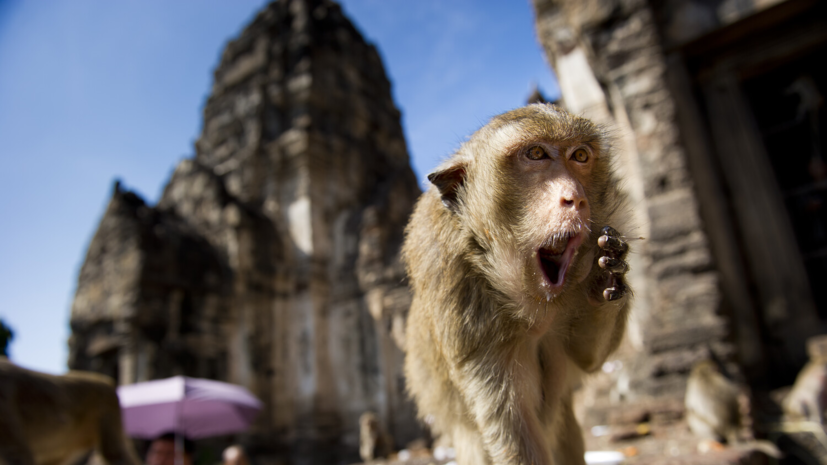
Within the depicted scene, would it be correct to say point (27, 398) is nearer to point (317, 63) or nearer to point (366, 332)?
point (366, 332)

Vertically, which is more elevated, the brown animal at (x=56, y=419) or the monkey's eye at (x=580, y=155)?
the monkey's eye at (x=580, y=155)

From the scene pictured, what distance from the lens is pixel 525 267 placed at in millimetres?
1652

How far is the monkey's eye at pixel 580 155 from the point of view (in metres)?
1.75

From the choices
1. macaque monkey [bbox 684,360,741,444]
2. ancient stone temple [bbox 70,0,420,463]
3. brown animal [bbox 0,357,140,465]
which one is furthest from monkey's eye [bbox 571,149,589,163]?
ancient stone temple [bbox 70,0,420,463]

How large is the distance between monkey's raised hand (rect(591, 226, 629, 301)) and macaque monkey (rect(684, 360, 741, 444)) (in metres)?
2.21

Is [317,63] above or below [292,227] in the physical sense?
above

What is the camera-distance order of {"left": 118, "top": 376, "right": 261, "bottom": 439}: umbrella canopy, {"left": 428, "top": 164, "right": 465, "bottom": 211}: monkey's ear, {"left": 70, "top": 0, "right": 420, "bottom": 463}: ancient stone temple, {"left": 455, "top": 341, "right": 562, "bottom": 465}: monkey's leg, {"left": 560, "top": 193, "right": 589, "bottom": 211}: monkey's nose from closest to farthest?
{"left": 560, "top": 193, "right": 589, "bottom": 211}: monkey's nose → {"left": 455, "top": 341, "right": 562, "bottom": 465}: monkey's leg → {"left": 428, "top": 164, "right": 465, "bottom": 211}: monkey's ear → {"left": 118, "top": 376, "right": 261, "bottom": 439}: umbrella canopy → {"left": 70, "top": 0, "right": 420, "bottom": 463}: ancient stone temple

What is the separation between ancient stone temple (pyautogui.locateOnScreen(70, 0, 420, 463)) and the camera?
395 inches

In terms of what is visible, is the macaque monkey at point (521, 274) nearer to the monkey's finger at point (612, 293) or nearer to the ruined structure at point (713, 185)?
the monkey's finger at point (612, 293)

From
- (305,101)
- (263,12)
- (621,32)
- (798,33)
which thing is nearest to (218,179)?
(305,101)

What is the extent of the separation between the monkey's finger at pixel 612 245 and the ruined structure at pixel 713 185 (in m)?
2.67

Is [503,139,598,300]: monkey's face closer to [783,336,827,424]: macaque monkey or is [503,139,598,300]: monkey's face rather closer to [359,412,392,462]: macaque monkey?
[783,336,827,424]: macaque monkey

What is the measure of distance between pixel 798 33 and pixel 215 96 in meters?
14.9

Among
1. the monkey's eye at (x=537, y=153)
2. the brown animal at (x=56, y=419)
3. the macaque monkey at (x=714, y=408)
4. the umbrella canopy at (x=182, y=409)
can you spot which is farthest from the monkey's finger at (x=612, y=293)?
the umbrella canopy at (x=182, y=409)
